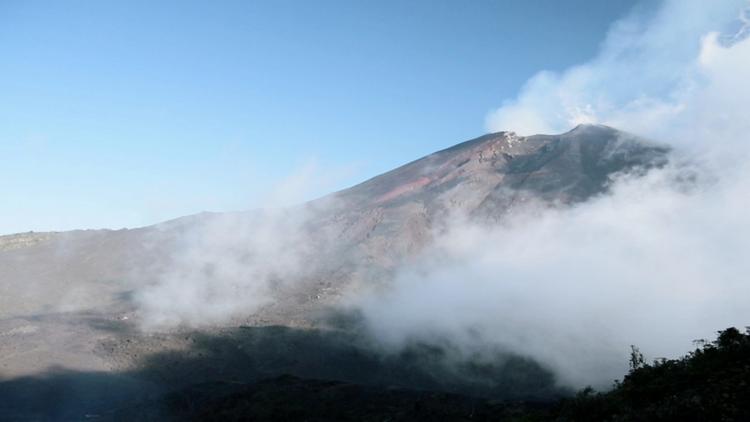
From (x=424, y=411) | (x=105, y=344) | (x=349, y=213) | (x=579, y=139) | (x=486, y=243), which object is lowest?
(x=424, y=411)

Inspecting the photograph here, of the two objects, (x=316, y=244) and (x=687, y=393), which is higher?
(x=316, y=244)

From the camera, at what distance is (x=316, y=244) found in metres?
62.9

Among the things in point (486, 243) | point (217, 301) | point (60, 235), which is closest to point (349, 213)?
point (486, 243)

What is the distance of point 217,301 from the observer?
1994 inches

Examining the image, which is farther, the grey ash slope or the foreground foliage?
the grey ash slope

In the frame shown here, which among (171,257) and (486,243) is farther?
(171,257)

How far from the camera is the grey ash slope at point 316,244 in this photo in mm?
40219

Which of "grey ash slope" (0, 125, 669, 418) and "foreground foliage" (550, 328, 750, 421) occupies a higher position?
"grey ash slope" (0, 125, 669, 418)

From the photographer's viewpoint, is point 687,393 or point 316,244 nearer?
point 687,393

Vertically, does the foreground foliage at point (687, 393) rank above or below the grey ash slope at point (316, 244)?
below

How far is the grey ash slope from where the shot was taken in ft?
132

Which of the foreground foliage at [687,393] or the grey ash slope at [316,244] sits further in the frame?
the grey ash slope at [316,244]

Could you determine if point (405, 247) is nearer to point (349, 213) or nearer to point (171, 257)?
point (349, 213)

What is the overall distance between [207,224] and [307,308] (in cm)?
3513
